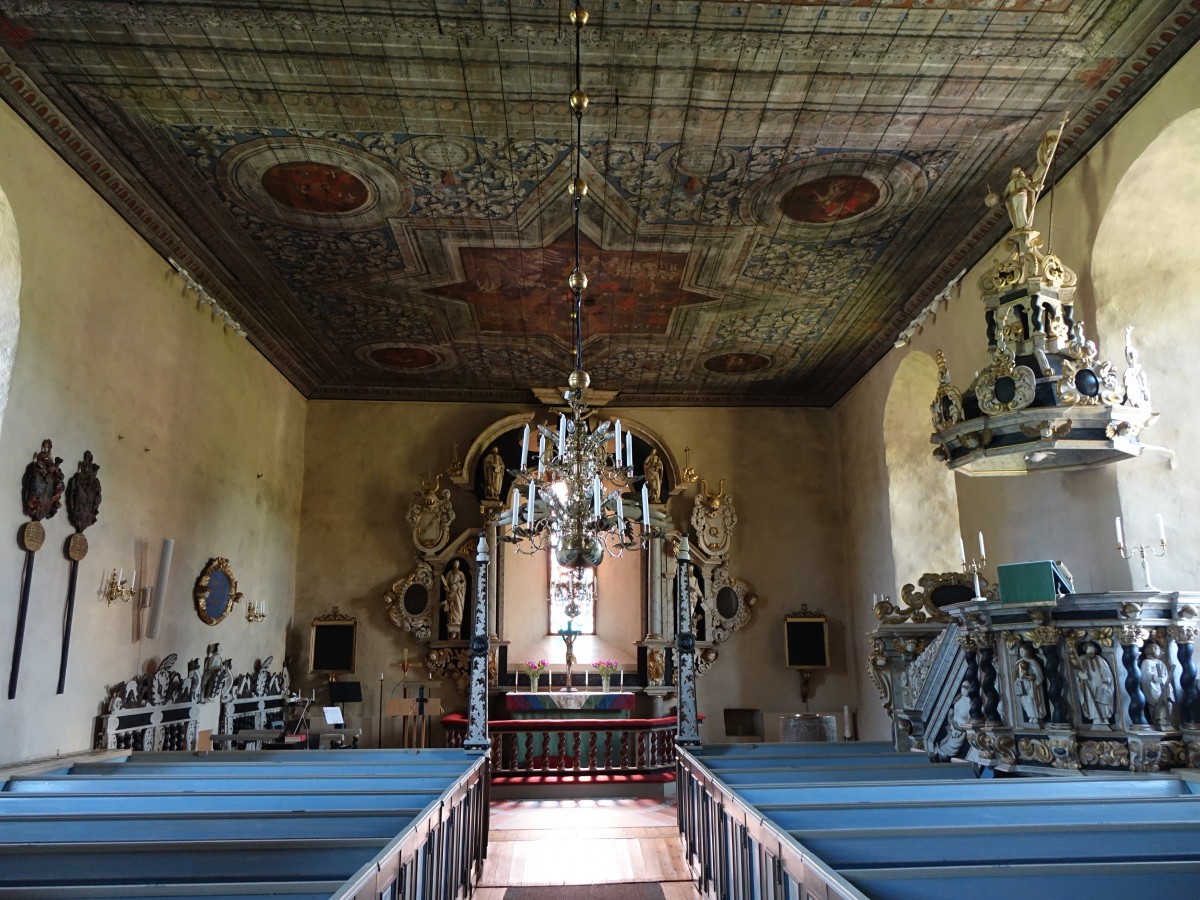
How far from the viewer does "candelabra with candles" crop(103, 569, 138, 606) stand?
278 inches

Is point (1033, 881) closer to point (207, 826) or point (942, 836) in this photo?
point (942, 836)

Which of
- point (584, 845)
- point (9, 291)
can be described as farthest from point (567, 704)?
point (9, 291)

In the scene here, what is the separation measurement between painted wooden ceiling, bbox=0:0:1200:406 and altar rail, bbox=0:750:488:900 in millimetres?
4591

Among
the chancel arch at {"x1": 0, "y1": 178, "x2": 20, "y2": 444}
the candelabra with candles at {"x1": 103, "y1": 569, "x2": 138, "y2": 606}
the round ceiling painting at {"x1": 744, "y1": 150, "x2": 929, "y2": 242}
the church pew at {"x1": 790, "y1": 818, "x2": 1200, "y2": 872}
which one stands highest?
the round ceiling painting at {"x1": 744, "y1": 150, "x2": 929, "y2": 242}

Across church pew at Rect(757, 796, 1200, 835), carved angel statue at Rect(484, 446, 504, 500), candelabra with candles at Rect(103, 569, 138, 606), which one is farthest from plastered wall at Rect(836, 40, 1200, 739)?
candelabra with candles at Rect(103, 569, 138, 606)

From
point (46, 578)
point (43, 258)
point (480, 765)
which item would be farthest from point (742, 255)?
point (46, 578)

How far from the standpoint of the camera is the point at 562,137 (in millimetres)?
6621

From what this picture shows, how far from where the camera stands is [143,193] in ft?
23.5

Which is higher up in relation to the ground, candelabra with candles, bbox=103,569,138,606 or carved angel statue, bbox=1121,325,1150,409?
carved angel statue, bbox=1121,325,1150,409

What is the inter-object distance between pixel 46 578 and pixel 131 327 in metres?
2.32

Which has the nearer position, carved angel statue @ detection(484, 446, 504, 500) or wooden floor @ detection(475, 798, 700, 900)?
wooden floor @ detection(475, 798, 700, 900)

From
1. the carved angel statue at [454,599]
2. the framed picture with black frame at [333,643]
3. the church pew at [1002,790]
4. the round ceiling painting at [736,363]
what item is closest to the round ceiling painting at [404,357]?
the carved angel statue at [454,599]

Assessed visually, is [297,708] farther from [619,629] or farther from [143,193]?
[143,193]

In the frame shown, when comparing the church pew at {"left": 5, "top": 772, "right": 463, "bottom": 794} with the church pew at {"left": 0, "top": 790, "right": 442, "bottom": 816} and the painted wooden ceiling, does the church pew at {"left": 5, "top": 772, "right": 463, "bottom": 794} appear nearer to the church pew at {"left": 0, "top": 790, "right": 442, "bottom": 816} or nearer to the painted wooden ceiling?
the church pew at {"left": 0, "top": 790, "right": 442, "bottom": 816}
